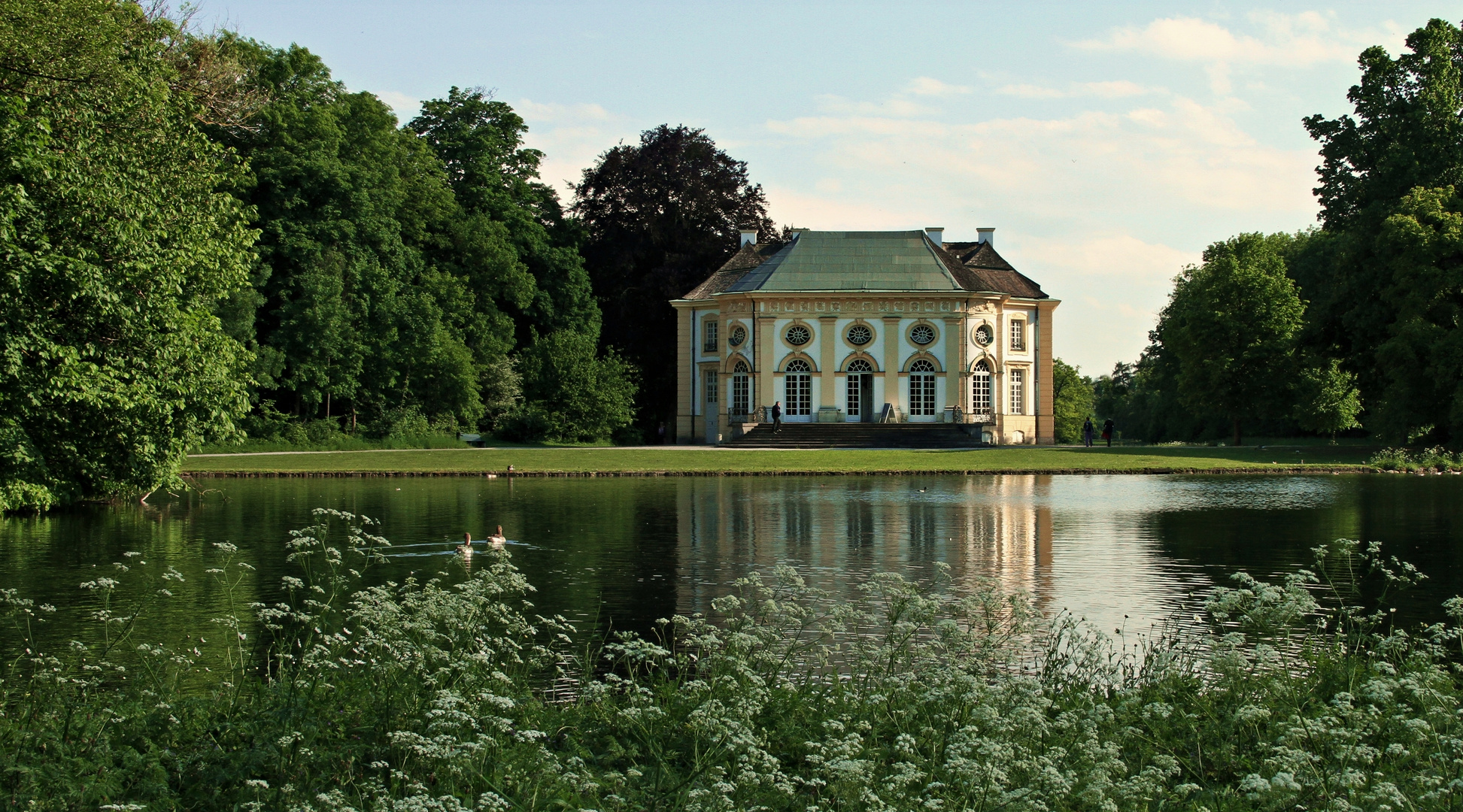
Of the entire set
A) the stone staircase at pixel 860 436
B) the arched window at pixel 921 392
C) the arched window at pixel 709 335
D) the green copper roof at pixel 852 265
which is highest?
the green copper roof at pixel 852 265

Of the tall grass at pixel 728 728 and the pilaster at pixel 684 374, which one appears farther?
the pilaster at pixel 684 374

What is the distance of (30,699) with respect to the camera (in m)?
6.87

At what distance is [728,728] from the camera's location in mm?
5625

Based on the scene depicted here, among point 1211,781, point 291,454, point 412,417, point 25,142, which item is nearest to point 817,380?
point 412,417

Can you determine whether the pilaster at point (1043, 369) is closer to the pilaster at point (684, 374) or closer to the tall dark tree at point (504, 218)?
the pilaster at point (684, 374)

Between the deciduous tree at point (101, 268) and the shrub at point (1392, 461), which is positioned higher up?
the deciduous tree at point (101, 268)

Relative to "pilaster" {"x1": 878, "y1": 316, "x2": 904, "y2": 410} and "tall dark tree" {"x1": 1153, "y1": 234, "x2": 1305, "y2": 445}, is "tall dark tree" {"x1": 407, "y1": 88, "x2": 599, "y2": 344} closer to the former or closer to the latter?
"pilaster" {"x1": 878, "y1": 316, "x2": 904, "y2": 410}

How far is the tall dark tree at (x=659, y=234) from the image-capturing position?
58.5 meters

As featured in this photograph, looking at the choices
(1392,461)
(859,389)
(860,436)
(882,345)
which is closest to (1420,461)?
(1392,461)

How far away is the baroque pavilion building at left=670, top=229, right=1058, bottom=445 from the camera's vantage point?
51.4m

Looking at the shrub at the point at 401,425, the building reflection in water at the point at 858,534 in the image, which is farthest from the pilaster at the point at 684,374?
the building reflection in water at the point at 858,534

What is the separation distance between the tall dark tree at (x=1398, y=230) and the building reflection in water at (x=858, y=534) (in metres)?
16.3

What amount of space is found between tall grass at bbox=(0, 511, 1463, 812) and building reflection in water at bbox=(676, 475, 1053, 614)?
182 inches

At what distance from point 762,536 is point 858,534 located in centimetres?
145
